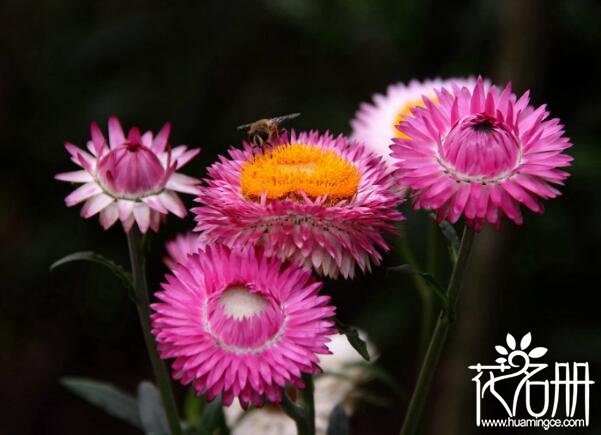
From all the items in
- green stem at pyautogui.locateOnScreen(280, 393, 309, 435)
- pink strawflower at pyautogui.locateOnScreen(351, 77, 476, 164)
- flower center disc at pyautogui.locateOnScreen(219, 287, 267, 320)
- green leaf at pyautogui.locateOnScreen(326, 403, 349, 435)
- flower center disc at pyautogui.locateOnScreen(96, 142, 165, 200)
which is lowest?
green stem at pyautogui.locateOnScreen(280, 393, 309, 435)

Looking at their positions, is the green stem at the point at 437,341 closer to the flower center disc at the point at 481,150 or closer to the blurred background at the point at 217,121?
the flower center disc at the point at 481,150

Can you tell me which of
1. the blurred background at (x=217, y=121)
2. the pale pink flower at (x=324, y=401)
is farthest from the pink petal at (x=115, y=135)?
the blurred background at (x=217, y=121)

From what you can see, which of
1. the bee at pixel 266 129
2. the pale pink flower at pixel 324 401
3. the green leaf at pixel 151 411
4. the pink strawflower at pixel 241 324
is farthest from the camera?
the pale pink flower at pixel 324 401

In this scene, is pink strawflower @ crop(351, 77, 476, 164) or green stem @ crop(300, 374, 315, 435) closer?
green stem @ crop(300, 374, 315, 435)

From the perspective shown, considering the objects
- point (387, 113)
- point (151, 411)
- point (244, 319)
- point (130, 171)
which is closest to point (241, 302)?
point (244, 319)

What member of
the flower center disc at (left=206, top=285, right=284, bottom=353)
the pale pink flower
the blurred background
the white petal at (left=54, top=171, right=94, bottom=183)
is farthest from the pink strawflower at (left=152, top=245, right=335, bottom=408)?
the blurred background

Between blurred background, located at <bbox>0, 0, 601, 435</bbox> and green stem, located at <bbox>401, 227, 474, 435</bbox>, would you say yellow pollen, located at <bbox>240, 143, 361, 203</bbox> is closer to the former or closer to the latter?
green stem, located at <bbox>401, 227, 474, 435</bbox>

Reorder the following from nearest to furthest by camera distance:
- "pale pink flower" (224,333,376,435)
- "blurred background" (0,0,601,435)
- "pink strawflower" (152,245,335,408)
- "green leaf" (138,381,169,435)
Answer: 1. "pink strawflower" (152,245,335,408)
2. "green leaf" (138,381,169,435)
3. "pale pink flower" (224,333,376,435)
4. "blurred background" (0,0,601,435)
